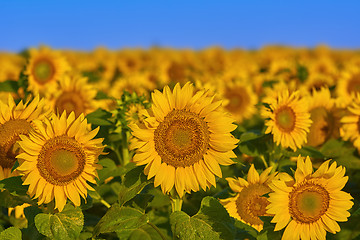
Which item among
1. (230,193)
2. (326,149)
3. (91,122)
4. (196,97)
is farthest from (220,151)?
(326,149)

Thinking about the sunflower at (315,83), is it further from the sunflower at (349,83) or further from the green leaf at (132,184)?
the green leaf at (132,184)

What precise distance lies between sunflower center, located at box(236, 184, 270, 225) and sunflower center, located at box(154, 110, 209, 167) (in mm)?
686

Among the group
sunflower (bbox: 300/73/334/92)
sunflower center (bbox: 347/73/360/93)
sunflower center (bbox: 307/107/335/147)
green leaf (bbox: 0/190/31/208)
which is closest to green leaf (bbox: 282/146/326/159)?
sunflower center (bbox: 307/107/335/147)

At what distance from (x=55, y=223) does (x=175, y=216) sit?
803mm

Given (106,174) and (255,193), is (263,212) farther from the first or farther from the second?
(106,174)

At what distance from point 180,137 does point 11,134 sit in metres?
1.22

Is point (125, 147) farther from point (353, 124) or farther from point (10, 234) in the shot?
point (353, 124)

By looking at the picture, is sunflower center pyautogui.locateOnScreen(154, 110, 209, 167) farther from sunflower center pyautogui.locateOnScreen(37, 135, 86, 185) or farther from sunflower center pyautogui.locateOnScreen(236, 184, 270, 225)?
sunflower center pyautogui.locateOnScreen(236, 184, 270, 225)

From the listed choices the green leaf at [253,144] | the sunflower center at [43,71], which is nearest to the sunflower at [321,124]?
the green leaf at [253,144]

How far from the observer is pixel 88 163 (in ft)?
10.8

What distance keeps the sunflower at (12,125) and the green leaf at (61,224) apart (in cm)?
45

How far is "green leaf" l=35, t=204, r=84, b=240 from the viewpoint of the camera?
3.24m

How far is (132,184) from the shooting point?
3.37 meters

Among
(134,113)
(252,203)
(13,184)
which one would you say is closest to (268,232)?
(252,203)
